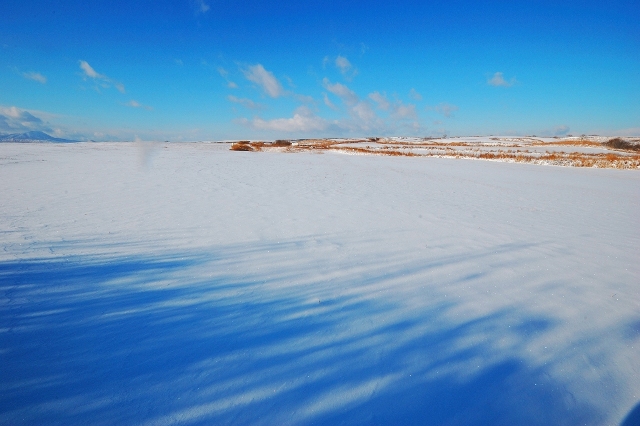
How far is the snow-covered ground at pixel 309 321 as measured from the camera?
6.56 ft

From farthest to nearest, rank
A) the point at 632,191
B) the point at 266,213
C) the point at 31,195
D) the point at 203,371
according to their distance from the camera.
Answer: the point at 632,191, the point at 31,195, the point at 266,213, the point at 203,371

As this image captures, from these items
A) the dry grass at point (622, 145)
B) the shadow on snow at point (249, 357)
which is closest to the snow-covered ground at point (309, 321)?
the shadow on snow at point (249, 357)

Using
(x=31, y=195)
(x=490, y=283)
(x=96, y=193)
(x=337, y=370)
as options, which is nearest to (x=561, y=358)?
(x=490, y=283)

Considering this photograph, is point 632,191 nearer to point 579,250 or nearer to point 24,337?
Answer: point 579,250

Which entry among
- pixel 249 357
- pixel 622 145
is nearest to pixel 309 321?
pixel 249 357

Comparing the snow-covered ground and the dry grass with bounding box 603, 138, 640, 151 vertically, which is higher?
the dry grass with bounding box 603, 138, 640, 151

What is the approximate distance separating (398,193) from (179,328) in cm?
858

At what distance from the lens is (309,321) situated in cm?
283

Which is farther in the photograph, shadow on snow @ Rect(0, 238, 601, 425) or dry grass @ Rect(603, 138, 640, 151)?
dry grass @ Rect(603, 138, 640, 151)

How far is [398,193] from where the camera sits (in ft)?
32.8

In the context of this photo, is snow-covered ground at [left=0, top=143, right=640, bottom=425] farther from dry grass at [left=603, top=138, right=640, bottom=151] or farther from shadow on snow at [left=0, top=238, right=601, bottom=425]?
dry grass at [left=603, top=138, right=640, bottom=151]

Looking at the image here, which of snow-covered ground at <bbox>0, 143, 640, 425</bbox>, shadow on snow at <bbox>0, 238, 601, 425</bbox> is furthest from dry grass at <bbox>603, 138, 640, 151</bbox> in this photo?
shadow on snow at <bbox>0, 238, 601, 425</bbox>

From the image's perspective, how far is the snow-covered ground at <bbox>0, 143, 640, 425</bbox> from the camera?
2.00 meters

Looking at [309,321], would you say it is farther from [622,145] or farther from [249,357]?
[622,145]
